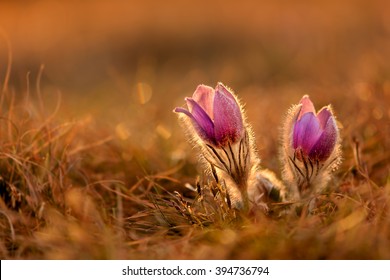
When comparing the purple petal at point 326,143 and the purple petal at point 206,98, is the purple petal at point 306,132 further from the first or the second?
the purple petal at point 206,98

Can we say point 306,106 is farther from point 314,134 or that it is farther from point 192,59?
point 192,59

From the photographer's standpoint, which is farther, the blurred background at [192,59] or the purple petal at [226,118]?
the blurred background at [192,59]

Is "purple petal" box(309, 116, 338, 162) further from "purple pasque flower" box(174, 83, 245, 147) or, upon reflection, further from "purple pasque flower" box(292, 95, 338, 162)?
"purple pasque flower" box(174, 83, 245, 147)

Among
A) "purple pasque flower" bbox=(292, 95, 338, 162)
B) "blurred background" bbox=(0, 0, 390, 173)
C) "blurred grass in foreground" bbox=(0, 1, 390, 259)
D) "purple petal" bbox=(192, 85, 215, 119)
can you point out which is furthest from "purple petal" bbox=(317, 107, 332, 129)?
"blurred background" bbox=(0, 0, 390, 173)

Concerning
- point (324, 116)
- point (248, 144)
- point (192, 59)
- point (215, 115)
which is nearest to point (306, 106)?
point (324, 116)

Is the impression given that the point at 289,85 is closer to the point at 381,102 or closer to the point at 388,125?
the point at 381,102

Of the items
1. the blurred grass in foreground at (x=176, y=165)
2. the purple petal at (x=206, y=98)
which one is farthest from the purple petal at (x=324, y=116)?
the purple petal at (x=206, y=98)
